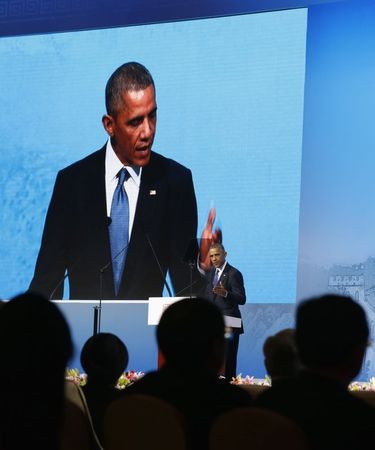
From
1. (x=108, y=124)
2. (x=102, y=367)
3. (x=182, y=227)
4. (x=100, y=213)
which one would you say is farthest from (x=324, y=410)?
(x=108, y=124)

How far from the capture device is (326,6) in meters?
6.79

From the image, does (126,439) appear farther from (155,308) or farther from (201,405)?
(155,308)

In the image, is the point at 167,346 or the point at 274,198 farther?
the point at 274,198

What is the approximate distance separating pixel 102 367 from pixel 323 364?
1.09 metres

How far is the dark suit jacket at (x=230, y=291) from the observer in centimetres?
630

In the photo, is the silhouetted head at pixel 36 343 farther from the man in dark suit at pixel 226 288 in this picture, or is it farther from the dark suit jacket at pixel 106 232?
the dark suit jacket at pixel 106 232

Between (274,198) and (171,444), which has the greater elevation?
(274,198)

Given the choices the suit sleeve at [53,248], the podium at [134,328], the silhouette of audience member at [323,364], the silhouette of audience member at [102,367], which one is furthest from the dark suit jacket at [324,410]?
the suit sleeve at [53,248]

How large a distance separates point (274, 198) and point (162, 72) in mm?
1510

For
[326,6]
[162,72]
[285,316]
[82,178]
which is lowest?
[285,316]

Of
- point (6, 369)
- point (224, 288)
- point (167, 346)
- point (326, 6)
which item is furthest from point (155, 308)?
point (6, 369)

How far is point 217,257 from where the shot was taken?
6473 mm

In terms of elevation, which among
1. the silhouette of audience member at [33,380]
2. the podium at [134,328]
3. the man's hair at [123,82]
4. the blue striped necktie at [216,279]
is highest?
the man's hair at [123,82]

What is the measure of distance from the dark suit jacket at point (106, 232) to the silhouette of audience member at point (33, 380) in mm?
5758
